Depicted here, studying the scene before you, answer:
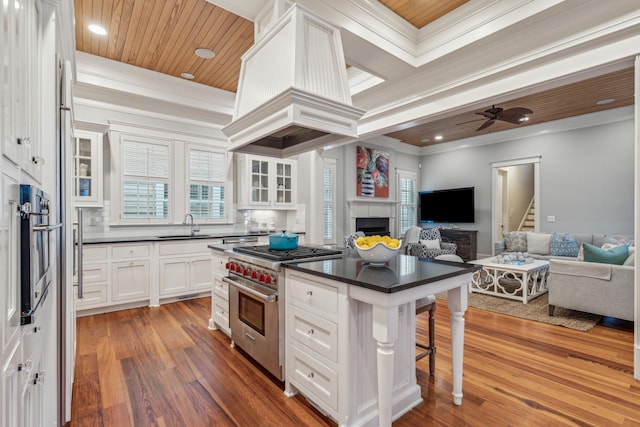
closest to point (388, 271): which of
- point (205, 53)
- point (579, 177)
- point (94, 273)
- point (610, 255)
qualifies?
point (610, 255)

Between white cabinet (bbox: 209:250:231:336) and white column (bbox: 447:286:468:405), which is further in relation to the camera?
white cabinet (bbox: 209:250:231:336)

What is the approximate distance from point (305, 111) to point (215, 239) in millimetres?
3162

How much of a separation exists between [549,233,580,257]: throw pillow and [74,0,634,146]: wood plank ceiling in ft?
8.01

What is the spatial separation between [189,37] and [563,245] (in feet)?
22.6

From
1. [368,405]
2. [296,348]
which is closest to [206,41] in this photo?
[296,348]

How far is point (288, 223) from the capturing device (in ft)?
19.7

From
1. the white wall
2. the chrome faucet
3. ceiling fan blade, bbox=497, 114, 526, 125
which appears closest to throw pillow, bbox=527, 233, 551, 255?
the white wall

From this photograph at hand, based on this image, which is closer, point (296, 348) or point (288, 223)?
point (296, 348)

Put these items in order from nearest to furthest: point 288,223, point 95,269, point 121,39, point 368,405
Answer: point 368,405
point 121,39
point 95,269
point 288,223

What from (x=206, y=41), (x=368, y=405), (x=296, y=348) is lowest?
(x=368, y=405)

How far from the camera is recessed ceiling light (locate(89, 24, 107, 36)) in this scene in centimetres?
322

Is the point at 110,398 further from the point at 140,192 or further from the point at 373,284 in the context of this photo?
the point at 140,192

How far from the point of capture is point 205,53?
375 cm

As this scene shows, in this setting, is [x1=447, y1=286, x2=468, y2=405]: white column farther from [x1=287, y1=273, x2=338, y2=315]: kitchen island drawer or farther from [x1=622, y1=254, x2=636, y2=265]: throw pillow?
[x1=622, y1=254, x2=636, y2=265]: throw pillow
